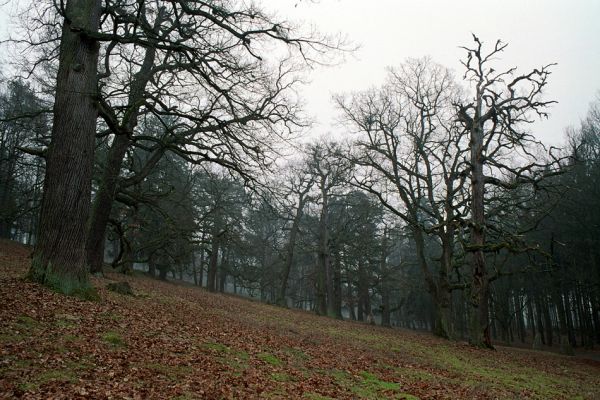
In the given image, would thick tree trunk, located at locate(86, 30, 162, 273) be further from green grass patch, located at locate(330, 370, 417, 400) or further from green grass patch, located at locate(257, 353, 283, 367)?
green grass patch, located at locate(330, 370, 417, 400)

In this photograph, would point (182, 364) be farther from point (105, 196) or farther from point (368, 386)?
point (105, 196)

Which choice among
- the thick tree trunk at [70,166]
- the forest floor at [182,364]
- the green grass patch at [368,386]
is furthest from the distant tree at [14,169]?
the green grass patch at [368,386]

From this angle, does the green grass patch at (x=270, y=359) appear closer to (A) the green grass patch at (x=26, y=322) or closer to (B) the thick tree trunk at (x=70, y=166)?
(A) the green grass patch at (x=26, y=322)

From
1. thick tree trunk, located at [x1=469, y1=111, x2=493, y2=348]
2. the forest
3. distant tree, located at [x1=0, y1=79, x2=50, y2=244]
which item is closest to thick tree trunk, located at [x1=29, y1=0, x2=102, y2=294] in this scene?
the forest

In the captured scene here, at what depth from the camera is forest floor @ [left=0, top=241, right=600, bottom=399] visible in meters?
4.91

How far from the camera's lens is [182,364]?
6.22 m

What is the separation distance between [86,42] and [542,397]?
12641 millimetres

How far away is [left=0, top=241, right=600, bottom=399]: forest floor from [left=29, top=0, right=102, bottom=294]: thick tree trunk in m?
0.61

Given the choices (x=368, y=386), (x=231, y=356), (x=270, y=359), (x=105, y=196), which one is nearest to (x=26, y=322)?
(x=231, y=356)

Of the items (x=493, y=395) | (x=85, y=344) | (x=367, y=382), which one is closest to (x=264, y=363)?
(x=367, y=382)

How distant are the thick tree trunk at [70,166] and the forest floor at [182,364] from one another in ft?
1.99

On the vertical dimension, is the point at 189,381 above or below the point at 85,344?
below

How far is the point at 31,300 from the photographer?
23.6 feet

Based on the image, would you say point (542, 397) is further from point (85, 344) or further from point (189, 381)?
point (85, 344)
